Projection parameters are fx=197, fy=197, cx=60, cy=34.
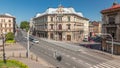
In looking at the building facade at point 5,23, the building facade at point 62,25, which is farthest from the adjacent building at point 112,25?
the building facade at point 5,23

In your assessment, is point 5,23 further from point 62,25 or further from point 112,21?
point 112,21

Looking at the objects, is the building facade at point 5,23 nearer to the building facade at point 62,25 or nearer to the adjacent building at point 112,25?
the building facade at point 62,25

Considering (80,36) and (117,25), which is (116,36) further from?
(80,36)

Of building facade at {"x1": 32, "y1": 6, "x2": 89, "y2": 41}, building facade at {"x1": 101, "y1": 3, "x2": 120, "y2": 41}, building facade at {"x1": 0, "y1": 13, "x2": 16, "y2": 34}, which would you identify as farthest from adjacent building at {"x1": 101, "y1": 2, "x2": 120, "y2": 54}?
building facade at {"x1": 0, "y1": 13, "x2": 16, "y2": 34}

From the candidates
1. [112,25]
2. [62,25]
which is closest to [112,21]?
[112,25]

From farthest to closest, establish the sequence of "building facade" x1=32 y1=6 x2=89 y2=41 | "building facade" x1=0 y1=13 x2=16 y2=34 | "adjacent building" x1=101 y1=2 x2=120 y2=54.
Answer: "building facade" x1=0 y1=13 x2=16 y2=34, "building facade" x1=32 y1=6 x2=89 y2=41, "adjacent building" x1=101 y1=2 x2=120 y2=54

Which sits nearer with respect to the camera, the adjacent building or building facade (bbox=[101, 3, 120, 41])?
the adjacent building

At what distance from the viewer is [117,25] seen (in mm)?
49188

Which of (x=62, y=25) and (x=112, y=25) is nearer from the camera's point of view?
(x=112, y=25)

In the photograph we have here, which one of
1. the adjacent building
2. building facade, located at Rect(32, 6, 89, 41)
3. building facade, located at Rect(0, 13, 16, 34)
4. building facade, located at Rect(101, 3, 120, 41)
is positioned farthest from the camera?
building facade, located at Rect(0, 13, 16, 34)

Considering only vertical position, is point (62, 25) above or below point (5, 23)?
below

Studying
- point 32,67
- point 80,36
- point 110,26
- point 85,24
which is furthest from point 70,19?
point 32,67

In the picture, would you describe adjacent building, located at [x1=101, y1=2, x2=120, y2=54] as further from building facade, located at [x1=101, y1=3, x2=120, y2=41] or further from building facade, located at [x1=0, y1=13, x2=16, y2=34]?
building facade, located at [x1=0, y1=13, x2=16, y2=34]

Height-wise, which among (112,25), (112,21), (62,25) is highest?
(62,25)
